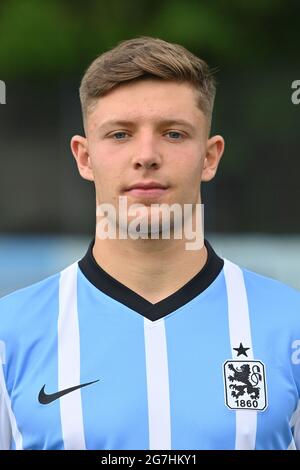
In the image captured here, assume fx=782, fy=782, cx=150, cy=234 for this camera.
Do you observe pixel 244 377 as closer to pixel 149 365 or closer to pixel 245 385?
pixel 245 385

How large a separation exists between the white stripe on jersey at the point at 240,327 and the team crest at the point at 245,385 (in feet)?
0.06

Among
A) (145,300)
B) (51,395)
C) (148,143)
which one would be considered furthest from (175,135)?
(51,395)

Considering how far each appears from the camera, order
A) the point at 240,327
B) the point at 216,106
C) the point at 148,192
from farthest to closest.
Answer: the point at 216,106 → the point at 240,327 → the point at 148,192

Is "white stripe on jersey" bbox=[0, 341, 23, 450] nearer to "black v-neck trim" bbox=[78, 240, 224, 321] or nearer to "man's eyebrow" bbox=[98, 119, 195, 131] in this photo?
"black v-neck trim" bbox=[78, 240, 224, 321]

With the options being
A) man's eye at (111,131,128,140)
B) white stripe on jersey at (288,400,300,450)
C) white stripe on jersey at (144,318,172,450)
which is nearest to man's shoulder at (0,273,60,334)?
white stripe on jersey at (144,318,172,450)

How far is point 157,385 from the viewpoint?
1702 mm

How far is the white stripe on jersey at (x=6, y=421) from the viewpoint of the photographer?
5.64 feet

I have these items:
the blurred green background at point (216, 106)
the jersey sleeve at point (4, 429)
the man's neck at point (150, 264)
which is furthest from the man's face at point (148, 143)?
the blurred green background at point (216, 106)

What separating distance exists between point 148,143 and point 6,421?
0.69 m

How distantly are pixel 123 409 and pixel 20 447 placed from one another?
0.80 ft

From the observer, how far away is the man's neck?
1.76 meters

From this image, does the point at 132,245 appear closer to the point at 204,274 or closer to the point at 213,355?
the point at 204,274

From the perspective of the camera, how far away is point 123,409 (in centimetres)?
167

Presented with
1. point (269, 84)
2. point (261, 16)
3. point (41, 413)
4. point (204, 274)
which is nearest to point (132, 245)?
point (204, 274)
